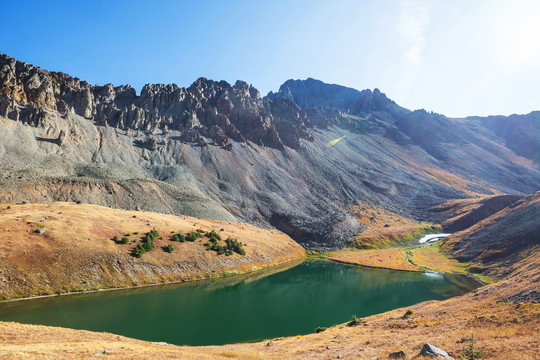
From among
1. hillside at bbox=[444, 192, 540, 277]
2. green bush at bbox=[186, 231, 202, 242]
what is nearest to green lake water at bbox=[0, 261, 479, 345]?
hillside at bbox=[444, 192, 540, 277]

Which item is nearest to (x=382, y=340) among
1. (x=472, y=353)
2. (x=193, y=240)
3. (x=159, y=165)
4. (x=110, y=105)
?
(x=472, y=353)

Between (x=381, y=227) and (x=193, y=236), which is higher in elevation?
(x=193, y=236)

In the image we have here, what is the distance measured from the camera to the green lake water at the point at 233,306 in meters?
38.4

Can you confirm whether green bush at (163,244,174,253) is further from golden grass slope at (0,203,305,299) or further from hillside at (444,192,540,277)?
hillside at (444,192,540,277)

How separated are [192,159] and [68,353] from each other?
14339cm

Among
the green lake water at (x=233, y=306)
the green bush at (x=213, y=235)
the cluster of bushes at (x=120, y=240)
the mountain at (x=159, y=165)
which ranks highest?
the mountain at (x=159, y=165)

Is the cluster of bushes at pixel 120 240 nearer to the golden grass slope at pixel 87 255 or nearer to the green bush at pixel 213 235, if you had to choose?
the golden grass slope at pixel 87 255

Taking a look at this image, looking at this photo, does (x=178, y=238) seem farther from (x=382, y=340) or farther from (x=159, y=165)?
(x=159, y=165)

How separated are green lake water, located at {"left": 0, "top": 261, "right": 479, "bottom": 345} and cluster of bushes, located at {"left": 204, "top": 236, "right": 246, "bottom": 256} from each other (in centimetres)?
1004

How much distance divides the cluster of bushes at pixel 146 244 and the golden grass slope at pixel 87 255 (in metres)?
1.12

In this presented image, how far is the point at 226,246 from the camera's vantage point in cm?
8325

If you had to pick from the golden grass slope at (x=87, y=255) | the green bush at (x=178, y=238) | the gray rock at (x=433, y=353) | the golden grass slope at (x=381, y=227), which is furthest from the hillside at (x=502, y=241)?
the green bush at (x=178, y=238)

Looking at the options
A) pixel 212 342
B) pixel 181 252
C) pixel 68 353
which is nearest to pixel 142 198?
pixel 181 252

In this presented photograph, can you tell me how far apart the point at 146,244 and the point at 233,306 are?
2848cm
